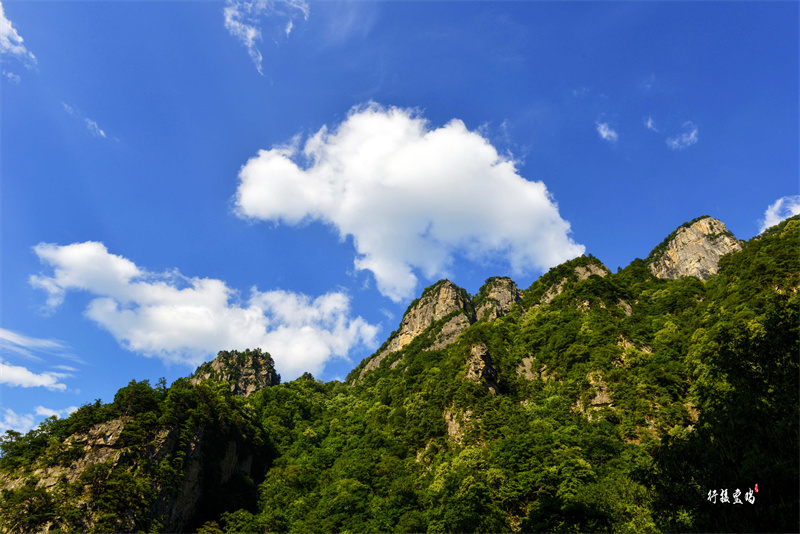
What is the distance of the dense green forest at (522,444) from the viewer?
18.9 meters

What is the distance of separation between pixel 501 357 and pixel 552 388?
1500 cm

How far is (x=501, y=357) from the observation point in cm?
7388

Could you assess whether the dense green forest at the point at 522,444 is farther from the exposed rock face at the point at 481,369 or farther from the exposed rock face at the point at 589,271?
the exposed rock face at the point at 589,271

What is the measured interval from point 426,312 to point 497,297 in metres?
29.1

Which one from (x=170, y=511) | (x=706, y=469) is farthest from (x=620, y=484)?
(x=170, y=511)

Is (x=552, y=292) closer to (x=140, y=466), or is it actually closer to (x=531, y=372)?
(x=531, y=372)

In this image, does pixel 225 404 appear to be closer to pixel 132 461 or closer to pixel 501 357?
pixel 132 461

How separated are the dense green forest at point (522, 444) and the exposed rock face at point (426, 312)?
6303 centimetres

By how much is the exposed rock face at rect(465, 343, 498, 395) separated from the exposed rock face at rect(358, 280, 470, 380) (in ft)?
221

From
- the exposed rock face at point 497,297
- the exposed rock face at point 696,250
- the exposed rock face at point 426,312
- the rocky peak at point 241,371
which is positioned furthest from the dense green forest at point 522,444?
the exposed rock face at point 497,297

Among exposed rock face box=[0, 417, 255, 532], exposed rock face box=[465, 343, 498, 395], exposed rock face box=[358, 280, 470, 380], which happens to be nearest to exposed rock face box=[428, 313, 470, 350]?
exposed rock face box=[358, 280, 470, 380]

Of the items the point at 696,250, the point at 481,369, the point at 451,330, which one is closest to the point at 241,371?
the point at 451,330

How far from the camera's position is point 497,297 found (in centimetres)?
15012

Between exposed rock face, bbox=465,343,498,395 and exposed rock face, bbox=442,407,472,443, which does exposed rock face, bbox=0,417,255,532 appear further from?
exposed rock face, bbox=465,343,498,395
